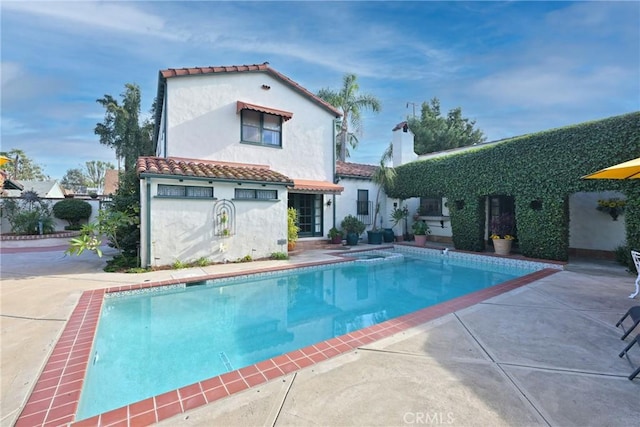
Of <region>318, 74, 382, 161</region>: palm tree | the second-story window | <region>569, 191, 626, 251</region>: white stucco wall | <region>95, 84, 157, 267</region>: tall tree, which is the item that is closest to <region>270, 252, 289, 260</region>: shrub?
the second-story window

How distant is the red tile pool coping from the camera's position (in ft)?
12.3

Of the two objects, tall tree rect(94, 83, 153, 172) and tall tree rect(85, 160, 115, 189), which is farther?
tall tree rect(85, 160, 115, 189)

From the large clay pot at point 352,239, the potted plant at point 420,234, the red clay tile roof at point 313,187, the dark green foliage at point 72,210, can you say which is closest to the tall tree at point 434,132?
the potted plant at point 420,234

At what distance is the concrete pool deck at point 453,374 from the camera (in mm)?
3707

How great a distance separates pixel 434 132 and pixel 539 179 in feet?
84.6

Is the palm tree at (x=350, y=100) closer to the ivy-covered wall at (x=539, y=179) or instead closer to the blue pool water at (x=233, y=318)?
the ivy-covered wall at (x=539, y=179)

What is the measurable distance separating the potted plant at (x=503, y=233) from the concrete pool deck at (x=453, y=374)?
9.26 metres

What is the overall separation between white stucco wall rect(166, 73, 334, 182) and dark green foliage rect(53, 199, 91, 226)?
18.7 m

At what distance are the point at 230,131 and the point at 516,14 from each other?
1594cm

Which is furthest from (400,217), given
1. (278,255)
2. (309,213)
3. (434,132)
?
(434,132)

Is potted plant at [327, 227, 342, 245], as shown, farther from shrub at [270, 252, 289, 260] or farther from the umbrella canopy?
the umbrella canopy

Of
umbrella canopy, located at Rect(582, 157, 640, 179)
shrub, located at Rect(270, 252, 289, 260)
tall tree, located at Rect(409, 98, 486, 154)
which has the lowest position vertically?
shrub, located at Rect(270, 252, 289, 260)

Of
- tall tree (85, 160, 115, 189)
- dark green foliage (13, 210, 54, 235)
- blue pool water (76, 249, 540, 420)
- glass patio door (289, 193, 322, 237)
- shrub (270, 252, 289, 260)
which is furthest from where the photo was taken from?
tall tree (85, 160, 115, 189)

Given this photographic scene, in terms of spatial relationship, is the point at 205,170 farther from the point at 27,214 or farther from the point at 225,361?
the point at 27,214
